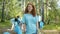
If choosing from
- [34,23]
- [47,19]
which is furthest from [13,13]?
[47,19]

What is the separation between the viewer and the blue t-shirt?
186 centimetres

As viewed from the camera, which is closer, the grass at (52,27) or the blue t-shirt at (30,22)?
the blue t-shirt at (30,22)

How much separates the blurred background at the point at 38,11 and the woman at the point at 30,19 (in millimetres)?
58

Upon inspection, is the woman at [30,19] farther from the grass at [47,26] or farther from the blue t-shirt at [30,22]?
the grass at [47,26]

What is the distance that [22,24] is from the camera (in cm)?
189

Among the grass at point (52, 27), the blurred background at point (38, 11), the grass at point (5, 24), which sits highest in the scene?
the blurred background at point (38, 11)

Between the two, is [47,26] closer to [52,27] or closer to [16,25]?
[52,27]

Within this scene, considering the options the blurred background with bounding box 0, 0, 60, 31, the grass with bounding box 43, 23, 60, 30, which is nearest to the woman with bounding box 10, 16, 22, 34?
the blurred background with bounding box 0, 0, 60, 31

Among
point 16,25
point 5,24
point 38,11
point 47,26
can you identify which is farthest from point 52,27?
point 5,24

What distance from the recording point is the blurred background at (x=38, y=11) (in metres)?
1.91

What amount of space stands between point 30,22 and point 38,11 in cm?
15

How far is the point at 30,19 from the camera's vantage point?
187 centimetres

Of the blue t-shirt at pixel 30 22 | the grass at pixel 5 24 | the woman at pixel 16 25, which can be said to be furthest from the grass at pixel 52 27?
the grass at pixel 5 24

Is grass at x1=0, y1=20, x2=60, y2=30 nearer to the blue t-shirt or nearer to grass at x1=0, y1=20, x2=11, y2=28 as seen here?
grass at x1=0, y1=20, x2=11, y2=28
